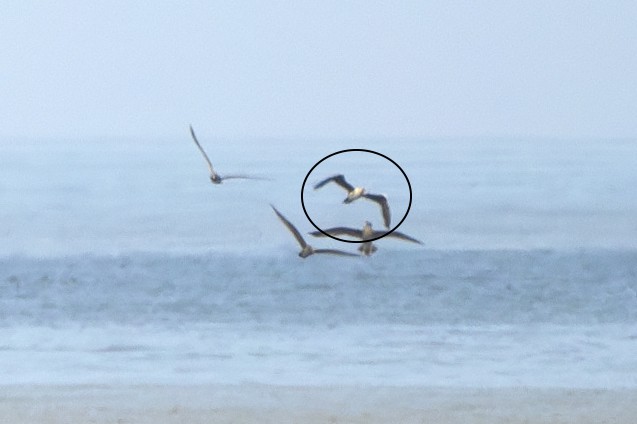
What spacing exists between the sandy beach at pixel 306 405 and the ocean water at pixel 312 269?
0.10 meters

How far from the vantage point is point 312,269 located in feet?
18.6

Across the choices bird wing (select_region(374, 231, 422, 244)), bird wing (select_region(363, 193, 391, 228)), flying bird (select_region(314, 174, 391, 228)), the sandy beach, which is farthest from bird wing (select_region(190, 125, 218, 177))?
the sandy beach

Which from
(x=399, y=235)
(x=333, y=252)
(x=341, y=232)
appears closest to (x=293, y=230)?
(x=341, y=232)

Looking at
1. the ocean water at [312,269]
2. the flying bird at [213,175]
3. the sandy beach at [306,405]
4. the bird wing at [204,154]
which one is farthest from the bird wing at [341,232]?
the sandy beach at [306,405]

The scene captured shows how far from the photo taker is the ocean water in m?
4.71

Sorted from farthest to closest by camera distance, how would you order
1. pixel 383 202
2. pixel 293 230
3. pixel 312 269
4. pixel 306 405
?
pixel 312 269 → pixel 383 202 → pixel 293 230 → pixel 306 405

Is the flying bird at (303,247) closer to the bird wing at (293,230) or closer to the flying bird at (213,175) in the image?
the bird wing at (293,230)

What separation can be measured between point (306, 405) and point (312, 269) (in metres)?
1.44

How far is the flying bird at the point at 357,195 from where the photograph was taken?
499 cm

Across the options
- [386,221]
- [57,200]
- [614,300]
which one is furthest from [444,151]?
[57,200]

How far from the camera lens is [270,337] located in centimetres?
501

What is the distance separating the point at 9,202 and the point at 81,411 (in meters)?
1.45

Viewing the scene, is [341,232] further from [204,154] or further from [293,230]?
[204,154]

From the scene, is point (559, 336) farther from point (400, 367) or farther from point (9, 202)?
point (9, 202)
